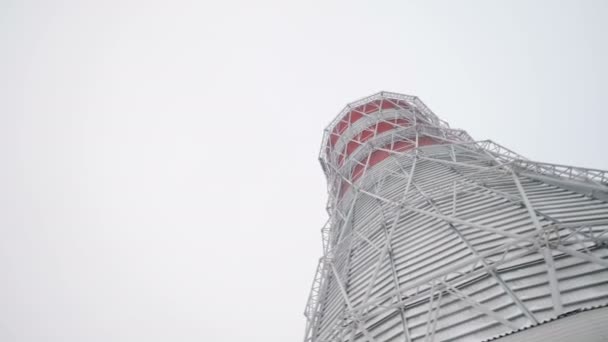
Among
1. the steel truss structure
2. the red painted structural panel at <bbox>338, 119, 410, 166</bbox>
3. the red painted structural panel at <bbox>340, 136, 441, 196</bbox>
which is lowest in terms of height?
the steel truss structure


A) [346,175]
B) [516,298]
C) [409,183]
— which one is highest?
[346,175]

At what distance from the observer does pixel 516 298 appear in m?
5.81

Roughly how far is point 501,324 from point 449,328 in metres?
0.87

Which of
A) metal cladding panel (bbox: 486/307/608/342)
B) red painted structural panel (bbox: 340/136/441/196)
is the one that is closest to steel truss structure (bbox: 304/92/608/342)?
red painted structural panel (bbox: 340/136/441/196)

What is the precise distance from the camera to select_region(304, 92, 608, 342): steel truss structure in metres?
5.77

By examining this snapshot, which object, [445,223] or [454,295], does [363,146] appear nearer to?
[445,223]

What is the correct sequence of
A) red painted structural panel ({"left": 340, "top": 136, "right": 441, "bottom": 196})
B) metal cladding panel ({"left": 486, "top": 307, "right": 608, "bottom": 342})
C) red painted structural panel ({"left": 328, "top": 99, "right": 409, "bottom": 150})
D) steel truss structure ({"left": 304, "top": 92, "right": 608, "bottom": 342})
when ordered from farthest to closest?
red painted structural panel ({"left": 328, "top": 99, "right": 409, "bottom": 150}), red painted structural panel ({"left": 340, "top": 136, "right": 441, "bottom": 196}), steel truss structure ({"left": 304, "top": 92, "right": 608, "bottom": 342}), metal cladding panel ({"left": 486, "top": 307, "right": 608, "bottom": 342})

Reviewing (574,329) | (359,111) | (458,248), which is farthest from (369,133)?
(574,329)

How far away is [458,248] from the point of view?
299 inches

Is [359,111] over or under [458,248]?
over

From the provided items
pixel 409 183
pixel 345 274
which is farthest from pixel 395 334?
pixel 409 183

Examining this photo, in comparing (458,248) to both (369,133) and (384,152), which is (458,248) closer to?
(384,152)

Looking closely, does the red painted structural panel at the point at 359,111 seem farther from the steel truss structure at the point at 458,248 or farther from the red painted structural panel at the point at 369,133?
the steel truss structure at the point at 458,248

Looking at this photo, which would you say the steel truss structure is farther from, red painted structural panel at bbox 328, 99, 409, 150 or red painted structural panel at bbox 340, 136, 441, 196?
red painted structural panel at bbox 328, 99, 409, 150
